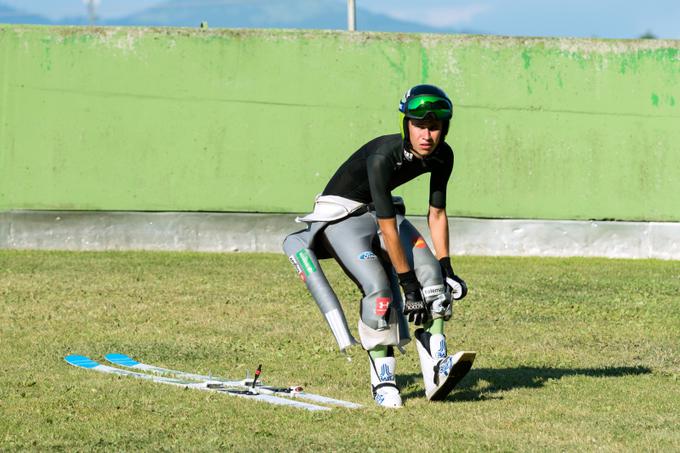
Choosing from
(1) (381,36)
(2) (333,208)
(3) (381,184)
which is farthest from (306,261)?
(1) (381,36)

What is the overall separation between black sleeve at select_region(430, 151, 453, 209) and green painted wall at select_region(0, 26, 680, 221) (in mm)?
11190

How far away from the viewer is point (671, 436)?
793cm

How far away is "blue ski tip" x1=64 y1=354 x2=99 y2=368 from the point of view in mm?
10469

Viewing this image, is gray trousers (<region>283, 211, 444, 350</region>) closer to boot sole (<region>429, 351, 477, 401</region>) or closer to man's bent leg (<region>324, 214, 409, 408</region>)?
man's bent leg (<region>324, 214, 409, 408</region>)

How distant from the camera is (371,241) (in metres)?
9.30

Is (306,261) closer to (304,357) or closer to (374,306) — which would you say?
(374,306)

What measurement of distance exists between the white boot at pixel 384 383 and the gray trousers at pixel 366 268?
130mm

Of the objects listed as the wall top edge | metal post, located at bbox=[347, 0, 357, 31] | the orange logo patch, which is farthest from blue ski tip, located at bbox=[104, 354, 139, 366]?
metal post, located at bbox=[347, 0, 357, 31]

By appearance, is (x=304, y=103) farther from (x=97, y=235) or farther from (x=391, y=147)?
(x=391, y=147)

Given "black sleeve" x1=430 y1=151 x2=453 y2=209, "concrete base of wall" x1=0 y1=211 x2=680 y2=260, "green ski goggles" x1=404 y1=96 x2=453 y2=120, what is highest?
"green ski goggles" x1=404 y1=96 x2=453 y2=120

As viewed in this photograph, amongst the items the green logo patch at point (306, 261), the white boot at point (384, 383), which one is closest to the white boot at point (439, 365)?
the white boot at point (384, 383)

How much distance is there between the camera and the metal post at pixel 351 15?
70.1 ft

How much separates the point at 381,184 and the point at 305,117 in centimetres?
1193

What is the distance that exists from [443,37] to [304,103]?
2572 millimetres
